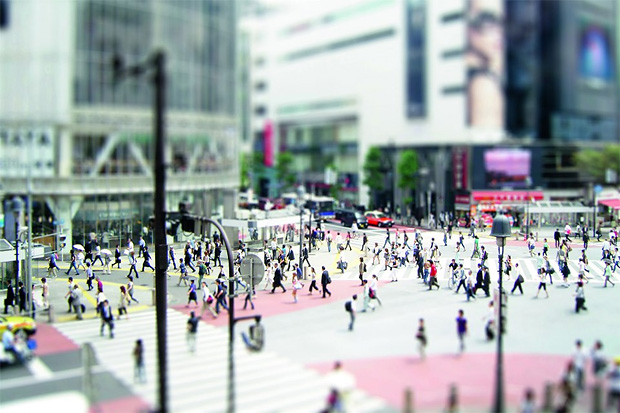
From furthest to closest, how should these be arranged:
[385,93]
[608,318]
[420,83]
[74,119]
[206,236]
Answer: [385,93] → [420,83] → [74,119] → [206,236] → [608,318]

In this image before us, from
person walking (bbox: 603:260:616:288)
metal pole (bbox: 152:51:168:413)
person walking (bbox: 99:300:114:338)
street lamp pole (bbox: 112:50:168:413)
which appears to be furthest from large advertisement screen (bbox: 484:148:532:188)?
street lamp pole (bbox: 112:50:168:413)

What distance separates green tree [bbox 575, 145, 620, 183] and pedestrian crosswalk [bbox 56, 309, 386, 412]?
55.9 meters

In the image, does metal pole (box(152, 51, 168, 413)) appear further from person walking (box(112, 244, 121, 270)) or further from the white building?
the white building

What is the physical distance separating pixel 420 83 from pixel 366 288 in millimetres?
55026

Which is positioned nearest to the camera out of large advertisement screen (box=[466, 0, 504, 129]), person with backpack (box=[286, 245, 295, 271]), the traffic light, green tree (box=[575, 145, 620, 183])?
the traffic light

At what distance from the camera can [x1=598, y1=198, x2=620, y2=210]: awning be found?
1493 inches

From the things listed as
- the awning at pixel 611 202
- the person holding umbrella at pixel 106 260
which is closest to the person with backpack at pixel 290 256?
the person holding umbrella at pixel 106 260

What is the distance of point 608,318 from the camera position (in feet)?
90.2

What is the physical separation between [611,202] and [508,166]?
25.4 metres

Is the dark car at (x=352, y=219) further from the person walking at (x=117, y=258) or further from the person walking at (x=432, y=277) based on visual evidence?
the person walking at (x=117, y=258)

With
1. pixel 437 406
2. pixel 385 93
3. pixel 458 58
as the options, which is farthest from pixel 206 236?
pixel 385 93

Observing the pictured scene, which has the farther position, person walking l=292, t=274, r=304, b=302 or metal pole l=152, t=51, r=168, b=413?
person walking l=292, t=274, r=304, b=302

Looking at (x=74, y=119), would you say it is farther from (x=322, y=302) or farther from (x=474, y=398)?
(x=474, y=398)

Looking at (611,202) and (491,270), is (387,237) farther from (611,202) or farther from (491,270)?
(611,202)
